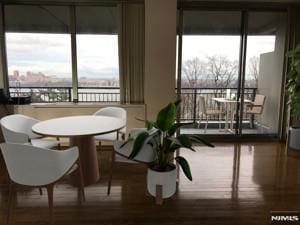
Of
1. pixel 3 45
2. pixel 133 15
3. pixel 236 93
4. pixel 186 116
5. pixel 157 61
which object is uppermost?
pixel 133 15

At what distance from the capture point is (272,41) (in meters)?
5.03

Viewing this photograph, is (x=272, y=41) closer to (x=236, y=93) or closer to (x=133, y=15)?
(x=236, y=93)

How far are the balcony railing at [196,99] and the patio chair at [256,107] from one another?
Result: 0.15m

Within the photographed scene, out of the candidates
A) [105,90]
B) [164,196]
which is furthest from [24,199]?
[105,90]

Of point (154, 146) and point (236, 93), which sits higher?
point (236, 93)

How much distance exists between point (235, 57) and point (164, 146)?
10.4ft

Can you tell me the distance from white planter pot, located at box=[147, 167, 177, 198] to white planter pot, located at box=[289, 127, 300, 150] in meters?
2.70

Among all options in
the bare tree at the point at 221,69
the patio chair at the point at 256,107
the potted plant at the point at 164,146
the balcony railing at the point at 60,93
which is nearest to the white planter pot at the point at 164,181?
the potted plant at the point at 164,146

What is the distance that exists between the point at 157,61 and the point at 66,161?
2.69 meters

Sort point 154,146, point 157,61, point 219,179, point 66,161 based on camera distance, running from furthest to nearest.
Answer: point 157,61
point 219,179
point 154,146
point 66,161

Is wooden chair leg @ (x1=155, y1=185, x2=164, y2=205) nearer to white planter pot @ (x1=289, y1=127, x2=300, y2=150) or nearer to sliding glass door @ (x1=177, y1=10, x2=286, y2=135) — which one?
sliding glass door @ (x1=177, y1=10, x2=286, y2=135)

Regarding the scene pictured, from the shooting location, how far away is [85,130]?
108 inches

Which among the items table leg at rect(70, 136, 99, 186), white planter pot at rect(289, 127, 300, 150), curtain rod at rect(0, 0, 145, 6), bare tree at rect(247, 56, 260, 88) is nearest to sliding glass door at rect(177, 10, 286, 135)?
bare tree at rect(247, 56, 260, 88)

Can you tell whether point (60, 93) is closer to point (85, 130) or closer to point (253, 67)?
point (85, 130)
